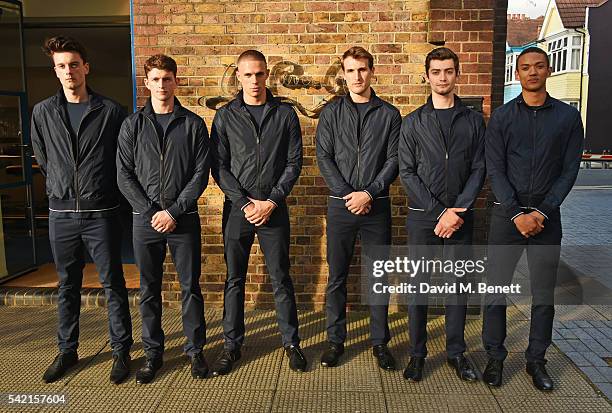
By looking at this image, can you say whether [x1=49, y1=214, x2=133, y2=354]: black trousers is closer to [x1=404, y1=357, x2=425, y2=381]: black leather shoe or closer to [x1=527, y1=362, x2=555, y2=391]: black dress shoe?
[x1=404, y1=357, x2=425, y2=381]: black leather shoe

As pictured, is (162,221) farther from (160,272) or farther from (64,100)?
(64,100)

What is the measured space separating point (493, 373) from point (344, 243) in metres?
1.36

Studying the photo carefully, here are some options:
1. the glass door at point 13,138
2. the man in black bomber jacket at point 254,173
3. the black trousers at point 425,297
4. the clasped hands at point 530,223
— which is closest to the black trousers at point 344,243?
the black trousers at point 425,297

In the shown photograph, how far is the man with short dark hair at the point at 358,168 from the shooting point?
3887 mm

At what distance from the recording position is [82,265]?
3990 mm

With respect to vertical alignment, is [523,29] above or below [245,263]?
above

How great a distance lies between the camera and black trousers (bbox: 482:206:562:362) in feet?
12.1

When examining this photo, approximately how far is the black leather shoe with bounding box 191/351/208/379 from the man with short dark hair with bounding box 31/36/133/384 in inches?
18.4

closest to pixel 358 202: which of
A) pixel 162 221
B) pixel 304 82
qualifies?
pixel 162 221

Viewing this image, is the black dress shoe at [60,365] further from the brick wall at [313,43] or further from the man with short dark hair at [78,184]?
the brick wall at [313,43]

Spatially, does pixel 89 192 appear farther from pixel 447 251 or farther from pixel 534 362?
pixel 534 362

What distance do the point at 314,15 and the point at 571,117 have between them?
94.3 inches

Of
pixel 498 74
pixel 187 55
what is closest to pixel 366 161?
pixel 187 55

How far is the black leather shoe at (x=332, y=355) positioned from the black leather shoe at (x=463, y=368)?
81 centimetres
